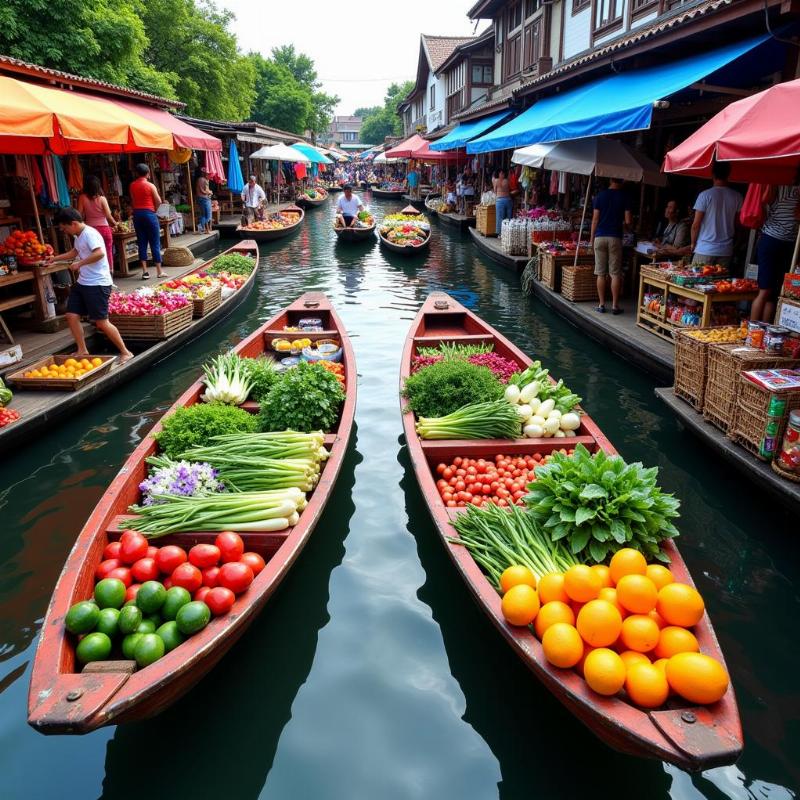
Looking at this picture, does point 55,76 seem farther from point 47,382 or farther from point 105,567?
point 105,567

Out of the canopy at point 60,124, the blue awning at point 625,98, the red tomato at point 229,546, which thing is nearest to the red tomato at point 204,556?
the red tomato at point 229,546

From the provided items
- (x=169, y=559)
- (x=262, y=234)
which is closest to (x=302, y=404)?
(x=169, y=559)

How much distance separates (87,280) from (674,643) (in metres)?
7.00

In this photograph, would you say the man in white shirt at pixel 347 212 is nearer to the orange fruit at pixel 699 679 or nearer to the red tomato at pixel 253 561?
the red tomato at pixel 253 561

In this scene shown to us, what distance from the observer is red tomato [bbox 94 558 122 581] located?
3.34 meters

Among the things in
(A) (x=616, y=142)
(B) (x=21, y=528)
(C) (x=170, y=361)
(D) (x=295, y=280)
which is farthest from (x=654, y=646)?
(D) (x=295, y=280)

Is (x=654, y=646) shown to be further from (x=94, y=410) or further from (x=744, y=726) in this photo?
(x=94, y=410)

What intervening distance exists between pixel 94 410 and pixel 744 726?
6503mm

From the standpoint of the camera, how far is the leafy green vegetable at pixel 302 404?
4906 mm

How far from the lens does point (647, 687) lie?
A: 96.3 inches

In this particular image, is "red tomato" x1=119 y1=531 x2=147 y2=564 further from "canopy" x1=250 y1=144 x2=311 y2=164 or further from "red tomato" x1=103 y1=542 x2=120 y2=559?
"canopy" x1=250 y1=144 x2=311 y2=164

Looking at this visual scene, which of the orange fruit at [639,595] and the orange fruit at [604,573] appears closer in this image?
the orange fruit at [639,595]

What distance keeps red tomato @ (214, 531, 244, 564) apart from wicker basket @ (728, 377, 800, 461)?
375 cm

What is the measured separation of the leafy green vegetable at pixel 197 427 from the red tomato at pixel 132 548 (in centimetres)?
97
